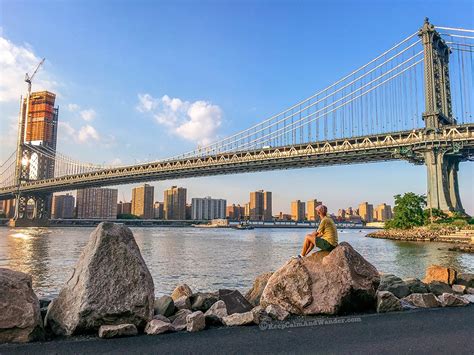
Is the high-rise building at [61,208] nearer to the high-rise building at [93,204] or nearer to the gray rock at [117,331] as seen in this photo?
the high-rise building at [93,204]

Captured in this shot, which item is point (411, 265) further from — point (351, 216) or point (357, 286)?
point (351, 216)

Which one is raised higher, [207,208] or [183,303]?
[207,208]

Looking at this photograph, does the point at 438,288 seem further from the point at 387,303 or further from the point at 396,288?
the point at 387,303

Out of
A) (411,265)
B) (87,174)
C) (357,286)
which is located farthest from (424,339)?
(87,174)

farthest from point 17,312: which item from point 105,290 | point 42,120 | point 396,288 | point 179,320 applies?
point 42,120

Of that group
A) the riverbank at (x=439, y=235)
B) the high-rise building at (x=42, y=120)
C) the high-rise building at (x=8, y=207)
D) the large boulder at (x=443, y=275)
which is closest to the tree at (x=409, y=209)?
the riverbank at (x=439, y=235)

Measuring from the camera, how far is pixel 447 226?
44781 millimetres

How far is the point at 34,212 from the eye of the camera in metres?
88.9

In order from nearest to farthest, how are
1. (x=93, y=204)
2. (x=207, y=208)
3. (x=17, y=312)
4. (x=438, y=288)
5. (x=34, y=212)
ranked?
(x=17, y=312) < (x=438, y=288) < (x=34, y=212) < (x=93, y=204) < (x=207, y=208)

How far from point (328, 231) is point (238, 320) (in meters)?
2.21

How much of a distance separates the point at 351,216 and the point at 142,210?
86.9 m

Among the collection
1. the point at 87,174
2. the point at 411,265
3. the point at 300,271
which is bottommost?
the point at 411,265

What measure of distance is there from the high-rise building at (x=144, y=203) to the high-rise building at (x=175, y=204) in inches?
226

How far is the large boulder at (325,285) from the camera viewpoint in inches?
247
